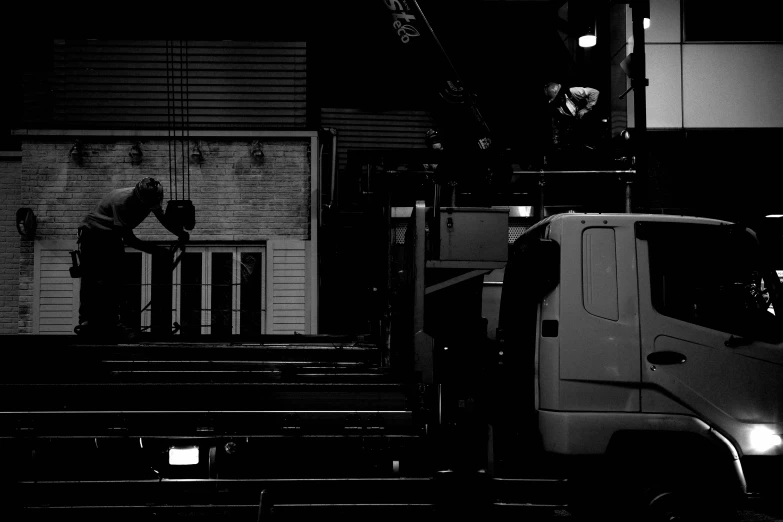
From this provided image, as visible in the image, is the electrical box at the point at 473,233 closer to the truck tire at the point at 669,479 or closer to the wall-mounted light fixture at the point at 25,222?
the truck tire at the point at 669,479

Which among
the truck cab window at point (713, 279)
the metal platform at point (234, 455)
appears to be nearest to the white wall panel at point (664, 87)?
the truck cab window at point (713, 279)

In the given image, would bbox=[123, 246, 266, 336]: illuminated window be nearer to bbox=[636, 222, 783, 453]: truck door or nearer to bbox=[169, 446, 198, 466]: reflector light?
bbox=[169, 446, 198, 466]: reflector light

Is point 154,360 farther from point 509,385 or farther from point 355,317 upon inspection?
point 355,317

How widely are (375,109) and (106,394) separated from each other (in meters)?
10.5

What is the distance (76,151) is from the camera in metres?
12.0

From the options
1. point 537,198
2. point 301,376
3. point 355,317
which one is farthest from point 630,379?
point 355,317

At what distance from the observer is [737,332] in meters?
4.81

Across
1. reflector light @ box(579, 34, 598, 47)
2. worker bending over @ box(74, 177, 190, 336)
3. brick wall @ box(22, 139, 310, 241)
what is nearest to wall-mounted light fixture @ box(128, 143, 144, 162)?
brick wall @ box(22, 139, 310, 241)

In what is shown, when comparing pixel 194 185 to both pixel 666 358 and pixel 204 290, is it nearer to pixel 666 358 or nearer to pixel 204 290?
pixel 204 290

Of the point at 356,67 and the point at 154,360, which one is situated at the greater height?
the point at 356,67

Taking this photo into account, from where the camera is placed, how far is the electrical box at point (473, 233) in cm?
532

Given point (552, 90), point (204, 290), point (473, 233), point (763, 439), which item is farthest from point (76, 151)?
point (763, 439)

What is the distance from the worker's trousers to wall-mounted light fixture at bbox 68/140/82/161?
17.9 feet

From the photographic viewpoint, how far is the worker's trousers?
7.05 m
